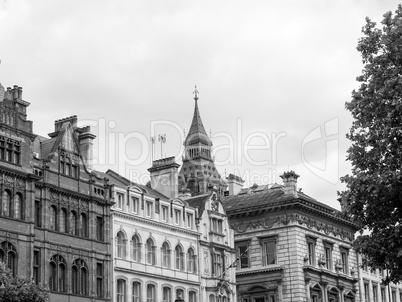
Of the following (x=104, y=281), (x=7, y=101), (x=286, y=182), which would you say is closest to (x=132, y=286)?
(x=104, y=281)

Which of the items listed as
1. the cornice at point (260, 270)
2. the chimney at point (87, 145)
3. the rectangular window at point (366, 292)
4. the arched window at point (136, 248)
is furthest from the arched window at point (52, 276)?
the rectangular window at point (366, 292)

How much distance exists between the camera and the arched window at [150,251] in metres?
76.4

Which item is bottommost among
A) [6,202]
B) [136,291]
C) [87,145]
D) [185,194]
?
[136,291]

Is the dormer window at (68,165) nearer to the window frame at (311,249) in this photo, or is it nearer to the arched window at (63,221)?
the arched window at (63,221)

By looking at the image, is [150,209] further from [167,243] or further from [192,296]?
[192,296]

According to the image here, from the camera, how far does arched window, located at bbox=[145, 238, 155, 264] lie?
76.4 metres

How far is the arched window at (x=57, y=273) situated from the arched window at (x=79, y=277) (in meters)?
0.96

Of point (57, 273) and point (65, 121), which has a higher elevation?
point (65, 121)

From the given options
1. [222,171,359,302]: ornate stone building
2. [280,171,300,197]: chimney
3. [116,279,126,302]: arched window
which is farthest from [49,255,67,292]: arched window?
[280,171,300,197]: chimney

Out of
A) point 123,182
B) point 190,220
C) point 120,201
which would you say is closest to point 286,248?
point 190,220

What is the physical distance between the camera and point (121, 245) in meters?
73.8

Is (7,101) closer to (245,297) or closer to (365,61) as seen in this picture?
(365,61)

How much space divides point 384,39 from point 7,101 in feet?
97.8

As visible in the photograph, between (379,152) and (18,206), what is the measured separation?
27948 millimetres
